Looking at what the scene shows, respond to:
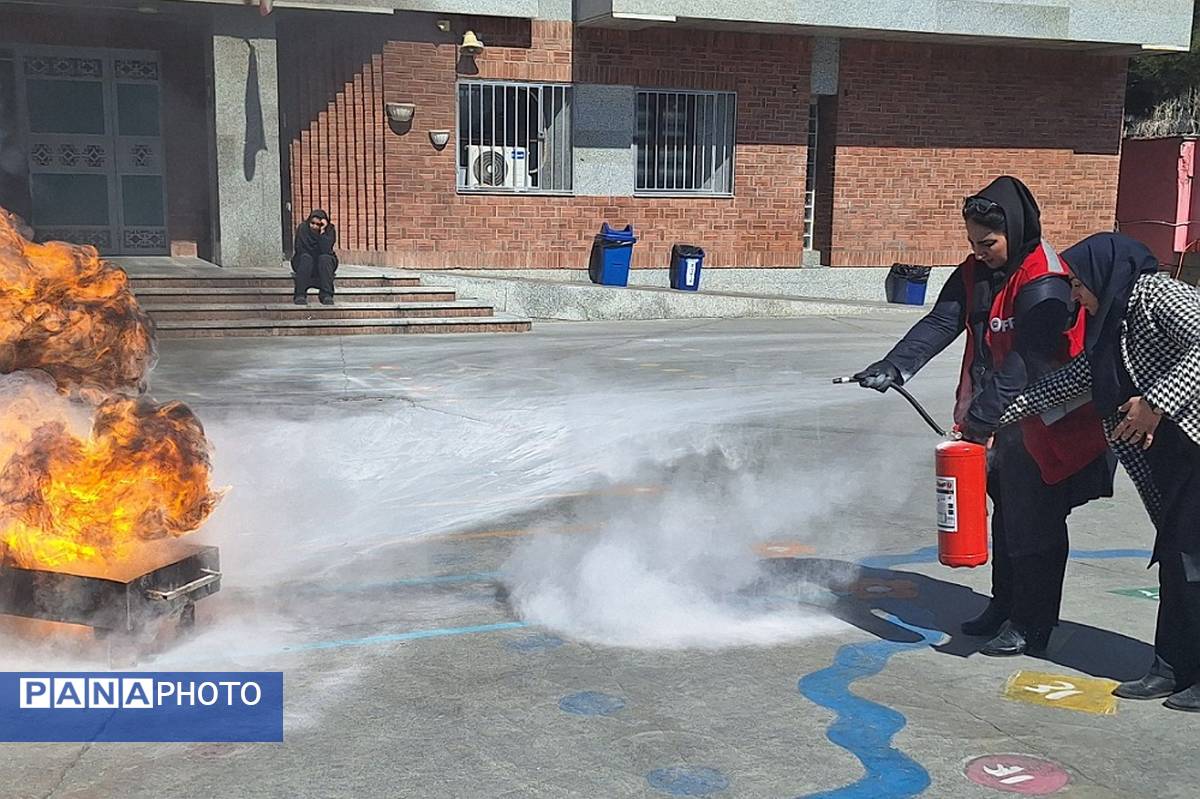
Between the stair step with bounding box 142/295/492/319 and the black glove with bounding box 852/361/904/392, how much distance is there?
442 inches

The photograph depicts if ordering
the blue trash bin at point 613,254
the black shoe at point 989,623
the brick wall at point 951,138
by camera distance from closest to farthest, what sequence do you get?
1. the black shoe at point 989,623
2. the blue trash bin at point 613,254
3. the brick wall at point 951,138

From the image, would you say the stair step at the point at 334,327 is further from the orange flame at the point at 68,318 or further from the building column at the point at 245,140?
the orange flame at the point at 68,318

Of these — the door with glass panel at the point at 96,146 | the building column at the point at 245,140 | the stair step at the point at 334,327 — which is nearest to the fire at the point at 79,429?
the stair step at the point at 334,327

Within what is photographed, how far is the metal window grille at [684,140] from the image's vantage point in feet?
64.2

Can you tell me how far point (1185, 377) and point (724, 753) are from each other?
2.08 metres

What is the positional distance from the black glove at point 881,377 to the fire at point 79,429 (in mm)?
2828

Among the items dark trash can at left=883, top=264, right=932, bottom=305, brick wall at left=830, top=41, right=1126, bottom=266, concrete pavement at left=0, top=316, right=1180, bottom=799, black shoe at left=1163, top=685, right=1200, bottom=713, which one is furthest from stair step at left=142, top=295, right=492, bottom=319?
black shoe at left=1163, top=685, right=1200, bottom=713

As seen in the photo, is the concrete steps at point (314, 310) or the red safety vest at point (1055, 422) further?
the concrete steps at point (314, 310)

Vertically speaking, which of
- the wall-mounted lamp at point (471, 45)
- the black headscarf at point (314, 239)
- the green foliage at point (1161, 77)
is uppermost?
the green foliage at point (1161, 77)

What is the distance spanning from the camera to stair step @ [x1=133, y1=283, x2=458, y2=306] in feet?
49.3

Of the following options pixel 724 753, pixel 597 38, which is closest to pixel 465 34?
pixel 597 38

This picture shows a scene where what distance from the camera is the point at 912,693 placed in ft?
14.5

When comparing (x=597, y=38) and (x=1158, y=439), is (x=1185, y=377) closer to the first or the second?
(x=1158, y=439)

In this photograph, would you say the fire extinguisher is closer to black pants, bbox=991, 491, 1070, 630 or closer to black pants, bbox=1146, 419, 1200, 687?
black pants, bbox=991, 491, 1070, 630
